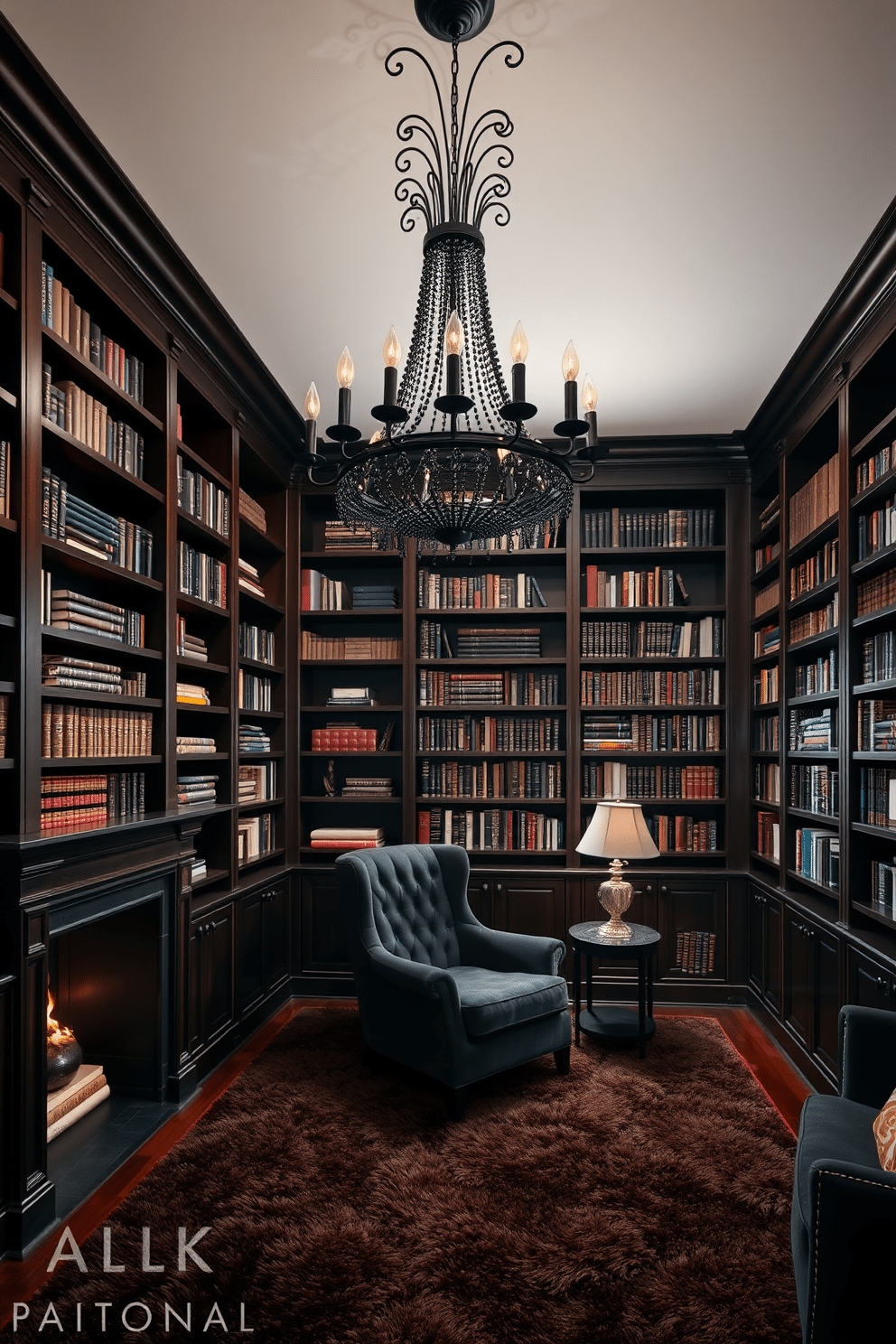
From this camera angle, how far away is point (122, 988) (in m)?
Result: 3.37

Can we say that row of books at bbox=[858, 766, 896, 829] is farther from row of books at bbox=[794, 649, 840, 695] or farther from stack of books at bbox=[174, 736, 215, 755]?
stack of books at bbox=[174, 736, 215, 755]

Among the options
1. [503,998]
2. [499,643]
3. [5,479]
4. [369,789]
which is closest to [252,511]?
[499,643]

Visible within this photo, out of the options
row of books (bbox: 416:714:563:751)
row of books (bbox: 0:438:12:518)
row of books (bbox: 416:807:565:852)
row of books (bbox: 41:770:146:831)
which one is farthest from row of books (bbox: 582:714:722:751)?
row of books (bbox: 0:438:12:518)

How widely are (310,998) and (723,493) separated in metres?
3.67

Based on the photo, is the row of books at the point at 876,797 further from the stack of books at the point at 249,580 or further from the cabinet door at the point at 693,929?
the stack of books at the point at 249,580


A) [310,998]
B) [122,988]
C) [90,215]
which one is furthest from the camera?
[310,998]

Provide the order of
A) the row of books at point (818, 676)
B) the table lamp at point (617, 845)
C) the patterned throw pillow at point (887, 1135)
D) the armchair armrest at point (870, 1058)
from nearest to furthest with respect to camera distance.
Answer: the patterned throw pillow at point (887, 1135), the armchair armrest at point (870, 1058), the row of books at point (818, 676), the table lamp at point (617, 845)

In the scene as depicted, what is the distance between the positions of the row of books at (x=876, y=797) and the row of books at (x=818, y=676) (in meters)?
0.45

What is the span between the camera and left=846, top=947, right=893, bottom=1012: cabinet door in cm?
289

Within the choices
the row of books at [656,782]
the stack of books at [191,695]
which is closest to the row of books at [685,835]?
the row of books at [656,782]

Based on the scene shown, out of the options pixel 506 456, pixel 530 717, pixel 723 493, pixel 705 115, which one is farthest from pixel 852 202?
pixel 530 717

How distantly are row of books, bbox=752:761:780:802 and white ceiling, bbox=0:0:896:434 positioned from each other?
204 cm

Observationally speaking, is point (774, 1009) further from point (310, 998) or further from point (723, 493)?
point (723, 493)

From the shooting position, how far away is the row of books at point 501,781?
498 centimetres
